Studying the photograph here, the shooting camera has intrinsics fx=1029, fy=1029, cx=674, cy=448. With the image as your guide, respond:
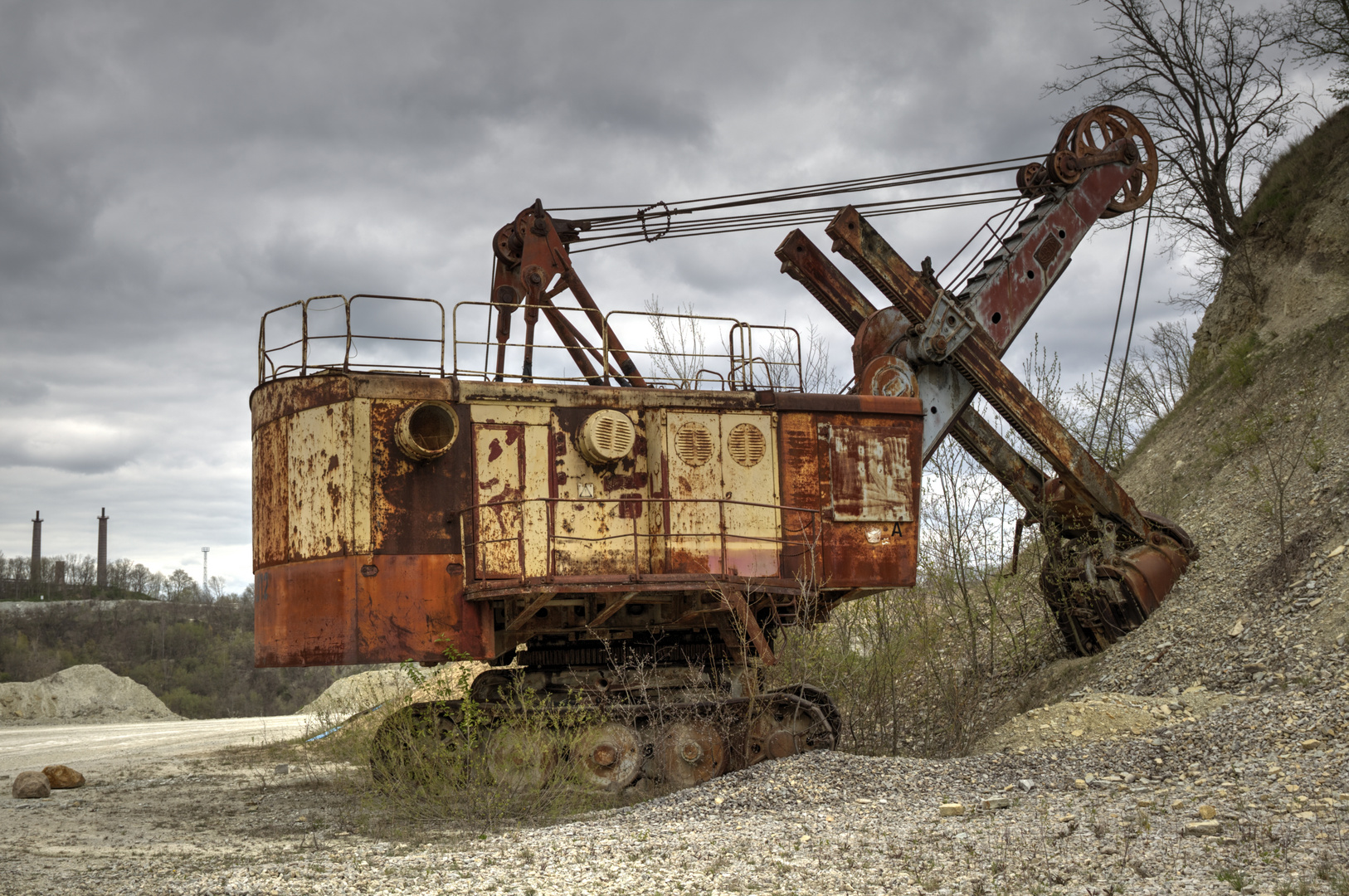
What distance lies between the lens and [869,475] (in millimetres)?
12125

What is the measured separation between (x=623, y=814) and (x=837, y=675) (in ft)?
14.3

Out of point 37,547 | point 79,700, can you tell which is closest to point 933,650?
point 79,700

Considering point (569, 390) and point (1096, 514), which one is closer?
point (569, 390)

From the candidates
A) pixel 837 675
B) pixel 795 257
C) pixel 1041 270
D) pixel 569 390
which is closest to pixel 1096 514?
pixel 1041 270

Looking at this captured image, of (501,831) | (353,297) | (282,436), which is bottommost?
(501,831)

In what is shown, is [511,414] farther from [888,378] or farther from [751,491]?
[888,378]

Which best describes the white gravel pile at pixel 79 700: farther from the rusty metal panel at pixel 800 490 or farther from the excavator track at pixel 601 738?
the rusty metal panel at pixel 800 490

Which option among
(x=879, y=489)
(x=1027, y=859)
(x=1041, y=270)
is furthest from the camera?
(x=1041, y=270)

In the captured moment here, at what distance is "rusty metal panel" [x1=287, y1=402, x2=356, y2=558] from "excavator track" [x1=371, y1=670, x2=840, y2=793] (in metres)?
1.95

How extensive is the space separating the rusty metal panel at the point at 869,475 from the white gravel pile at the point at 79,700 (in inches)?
1228

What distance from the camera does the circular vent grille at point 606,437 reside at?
36.0 feet

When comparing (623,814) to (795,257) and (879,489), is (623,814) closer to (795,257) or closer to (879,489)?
(879,489)

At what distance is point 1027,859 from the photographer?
22.2 ft

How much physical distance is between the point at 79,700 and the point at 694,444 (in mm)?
31803
